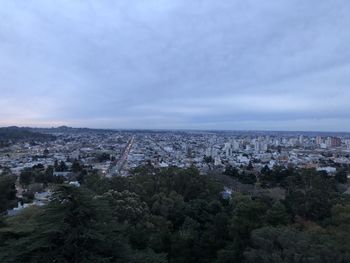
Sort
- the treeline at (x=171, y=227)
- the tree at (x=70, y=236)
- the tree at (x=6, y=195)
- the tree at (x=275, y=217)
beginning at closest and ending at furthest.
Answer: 1. the tree at (x=70, y=236)
2. the treeline at (x=171, y=227)
3. the tree at (x=275, y=217)
4. the tree at (x=6, y=195)

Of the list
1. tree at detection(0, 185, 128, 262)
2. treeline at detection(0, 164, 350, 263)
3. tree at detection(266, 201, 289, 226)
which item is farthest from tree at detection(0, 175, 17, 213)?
tree at detection(0, 185, 128, 262)

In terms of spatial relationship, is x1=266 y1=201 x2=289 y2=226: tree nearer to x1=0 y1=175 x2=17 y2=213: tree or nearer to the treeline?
the treeline

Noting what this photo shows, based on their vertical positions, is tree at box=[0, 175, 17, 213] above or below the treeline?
below

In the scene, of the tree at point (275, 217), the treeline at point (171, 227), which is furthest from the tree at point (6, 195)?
the tree at point (275, 217)

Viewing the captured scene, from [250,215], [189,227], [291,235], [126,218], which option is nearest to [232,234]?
[250,215]

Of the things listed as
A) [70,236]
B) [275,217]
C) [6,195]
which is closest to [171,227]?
[275,217]

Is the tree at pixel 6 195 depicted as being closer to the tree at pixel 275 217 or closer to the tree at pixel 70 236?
the tree at pixel 275 217

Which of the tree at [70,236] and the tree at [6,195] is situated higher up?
the tree at [70,236]

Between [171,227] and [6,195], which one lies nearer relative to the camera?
[171,227]

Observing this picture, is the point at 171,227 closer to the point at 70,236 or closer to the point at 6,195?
the point at 70,236
